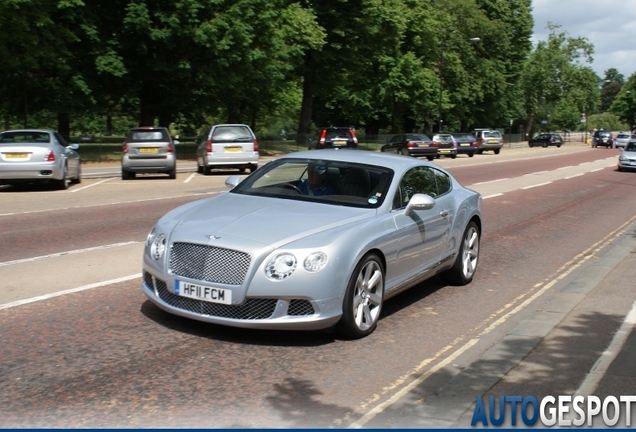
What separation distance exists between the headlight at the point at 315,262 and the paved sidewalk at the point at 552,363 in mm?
1240

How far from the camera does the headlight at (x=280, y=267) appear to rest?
Answer: 595cm

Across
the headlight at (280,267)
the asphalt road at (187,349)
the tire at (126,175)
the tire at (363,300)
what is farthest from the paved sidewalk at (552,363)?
the tire at (126,175)

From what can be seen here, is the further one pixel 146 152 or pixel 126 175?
pixel 126 175

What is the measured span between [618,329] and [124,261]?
5.58 metres

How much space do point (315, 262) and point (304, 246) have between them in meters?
0.15

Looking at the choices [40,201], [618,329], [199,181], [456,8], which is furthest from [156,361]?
[456,8]

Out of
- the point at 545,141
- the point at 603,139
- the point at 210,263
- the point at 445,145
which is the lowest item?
the point at 545,141

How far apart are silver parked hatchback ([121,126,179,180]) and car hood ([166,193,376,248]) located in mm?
18385

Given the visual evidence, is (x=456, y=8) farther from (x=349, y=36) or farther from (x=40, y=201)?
(x=40, y=201)

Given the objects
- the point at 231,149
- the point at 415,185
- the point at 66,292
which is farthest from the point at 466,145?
the point at 66,292

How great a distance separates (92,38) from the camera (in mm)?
36781

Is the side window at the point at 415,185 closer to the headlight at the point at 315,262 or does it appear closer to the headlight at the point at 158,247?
the headlight at the point at 315,262

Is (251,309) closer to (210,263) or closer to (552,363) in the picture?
(210,263)

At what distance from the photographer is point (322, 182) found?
7602mm
